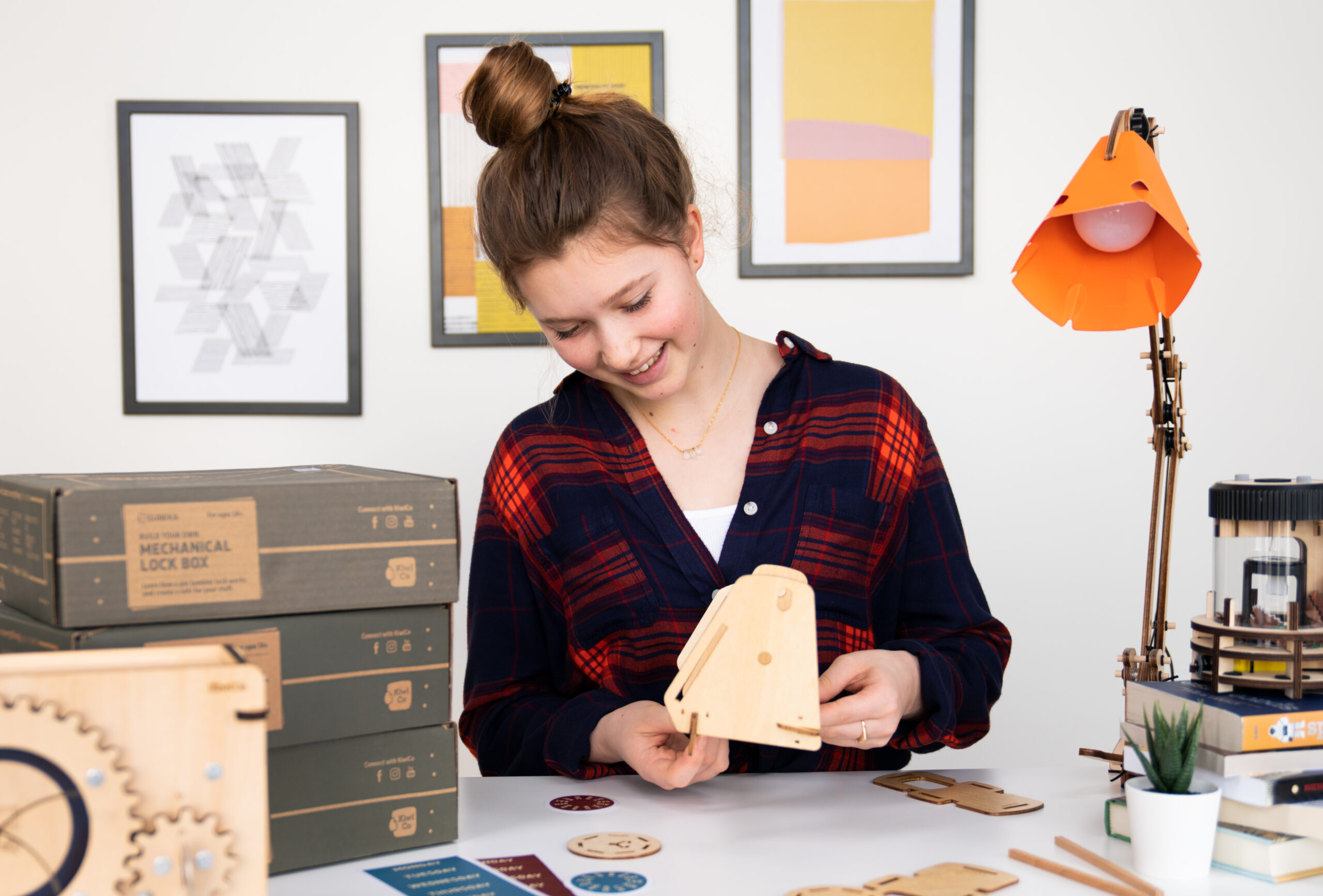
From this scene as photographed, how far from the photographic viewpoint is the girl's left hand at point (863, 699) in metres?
0.97

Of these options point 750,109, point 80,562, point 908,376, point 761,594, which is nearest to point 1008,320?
point 908,376

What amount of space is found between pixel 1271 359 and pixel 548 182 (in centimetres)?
166

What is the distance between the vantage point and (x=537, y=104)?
1162 millimetres

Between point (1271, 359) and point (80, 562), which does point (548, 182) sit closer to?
point (80, 562)

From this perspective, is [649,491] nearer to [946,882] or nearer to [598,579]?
[598,579]

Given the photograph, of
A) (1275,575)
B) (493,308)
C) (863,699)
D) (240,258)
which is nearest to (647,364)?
(863,699)

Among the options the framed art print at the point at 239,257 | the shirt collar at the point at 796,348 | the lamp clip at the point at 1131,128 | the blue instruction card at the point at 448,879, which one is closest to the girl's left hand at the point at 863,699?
the blue instruction card at the point at 448,879

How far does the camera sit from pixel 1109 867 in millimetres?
788

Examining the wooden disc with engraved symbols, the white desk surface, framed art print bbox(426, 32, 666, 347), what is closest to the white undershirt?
the white desk surface

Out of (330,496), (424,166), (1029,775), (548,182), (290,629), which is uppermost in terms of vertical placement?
(424,166)

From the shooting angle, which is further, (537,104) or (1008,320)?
(1008,320)

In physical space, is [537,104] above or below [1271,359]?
above

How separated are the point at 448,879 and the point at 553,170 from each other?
0.76 metres

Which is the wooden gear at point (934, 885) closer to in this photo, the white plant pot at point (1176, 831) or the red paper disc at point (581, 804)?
the white plant pot at point (1176, 831)
